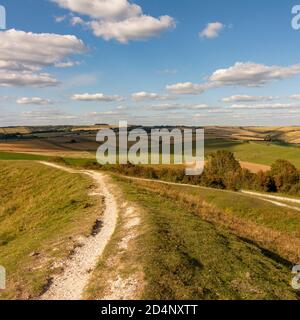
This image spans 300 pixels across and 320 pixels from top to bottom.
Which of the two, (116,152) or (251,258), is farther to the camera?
(116,152)

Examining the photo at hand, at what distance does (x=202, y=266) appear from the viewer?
44.2ft

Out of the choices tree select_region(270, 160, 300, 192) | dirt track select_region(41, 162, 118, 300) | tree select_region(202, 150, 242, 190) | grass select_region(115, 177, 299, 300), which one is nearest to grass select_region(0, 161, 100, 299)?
dirt track select_region(41, 162, 118, 300)

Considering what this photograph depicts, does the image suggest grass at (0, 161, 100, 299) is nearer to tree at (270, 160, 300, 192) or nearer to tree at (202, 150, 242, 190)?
tree at (202, 150, 242, 190)

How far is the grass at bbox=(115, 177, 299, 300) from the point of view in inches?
453

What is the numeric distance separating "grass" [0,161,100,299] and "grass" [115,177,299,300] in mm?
3446

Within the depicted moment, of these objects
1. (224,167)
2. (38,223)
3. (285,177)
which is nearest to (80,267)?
(38,223)

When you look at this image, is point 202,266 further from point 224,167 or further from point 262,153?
point 262,153

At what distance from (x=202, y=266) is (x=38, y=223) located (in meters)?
13.8

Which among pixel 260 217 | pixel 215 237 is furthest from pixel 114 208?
pixel 260 217

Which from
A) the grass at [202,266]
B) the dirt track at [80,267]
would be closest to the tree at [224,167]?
the grass at [202,266]

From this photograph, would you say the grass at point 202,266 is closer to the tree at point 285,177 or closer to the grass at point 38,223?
the grass at point 38,223

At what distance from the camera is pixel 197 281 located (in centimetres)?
1203
